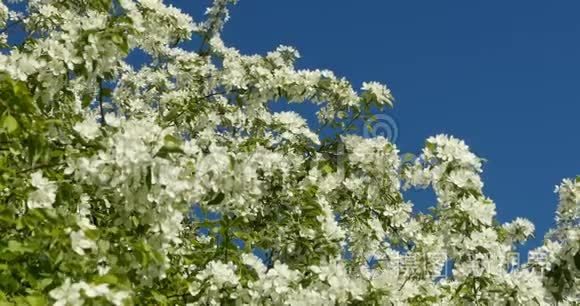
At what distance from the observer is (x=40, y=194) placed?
4.82 m

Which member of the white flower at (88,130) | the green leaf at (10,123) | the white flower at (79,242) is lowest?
the white flower at (79,242)

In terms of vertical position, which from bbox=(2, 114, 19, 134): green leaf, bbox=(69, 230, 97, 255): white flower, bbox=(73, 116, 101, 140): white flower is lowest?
bbox=(69, 230, 97, 255): white flower

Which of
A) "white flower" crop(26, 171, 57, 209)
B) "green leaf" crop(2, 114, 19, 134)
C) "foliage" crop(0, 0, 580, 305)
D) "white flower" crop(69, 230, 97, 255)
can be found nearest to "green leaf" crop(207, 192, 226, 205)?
"foliage" crop(0, 0, 580, 305)

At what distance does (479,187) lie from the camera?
727cm

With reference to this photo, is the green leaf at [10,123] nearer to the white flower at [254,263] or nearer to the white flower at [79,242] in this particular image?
the white flower at [79,242]

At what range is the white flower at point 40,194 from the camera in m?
4.82

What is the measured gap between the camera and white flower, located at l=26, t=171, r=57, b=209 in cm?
482

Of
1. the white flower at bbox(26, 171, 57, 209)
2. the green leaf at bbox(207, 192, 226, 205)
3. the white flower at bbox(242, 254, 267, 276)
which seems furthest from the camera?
the white flower at bbox(242, 254, 267, 276)

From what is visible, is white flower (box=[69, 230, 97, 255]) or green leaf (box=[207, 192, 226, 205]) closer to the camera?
white flower (box=[69, 230, 97, 255])

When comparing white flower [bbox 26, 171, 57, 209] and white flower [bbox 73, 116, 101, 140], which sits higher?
white flower [bbox 73, 116, 101, 140]

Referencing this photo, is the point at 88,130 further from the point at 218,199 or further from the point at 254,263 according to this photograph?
the point at 254,263

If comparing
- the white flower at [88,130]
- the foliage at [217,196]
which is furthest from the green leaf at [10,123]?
the white flower at [88,130]

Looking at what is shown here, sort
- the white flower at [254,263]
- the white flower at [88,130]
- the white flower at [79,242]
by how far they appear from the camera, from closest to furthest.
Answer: the white flower at [79,242]
the white flower at [88,130]
the white flower at [254,263]

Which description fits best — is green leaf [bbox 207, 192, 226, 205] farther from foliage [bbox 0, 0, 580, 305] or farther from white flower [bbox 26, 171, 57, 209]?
white flower [bbox 26, 171, 57, 209]
